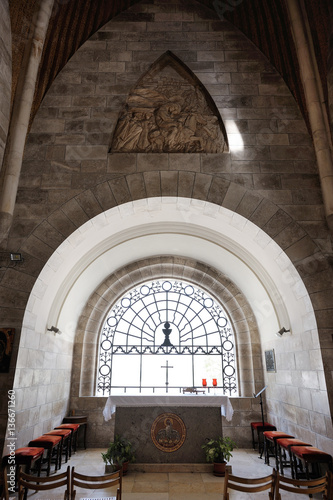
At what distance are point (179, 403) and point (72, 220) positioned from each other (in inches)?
141

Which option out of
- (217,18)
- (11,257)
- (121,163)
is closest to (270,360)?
(121,163)

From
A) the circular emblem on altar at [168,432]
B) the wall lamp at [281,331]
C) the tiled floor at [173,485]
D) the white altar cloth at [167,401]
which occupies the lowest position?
the tiled floor at [173,485]

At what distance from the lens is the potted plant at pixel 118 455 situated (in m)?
5.46

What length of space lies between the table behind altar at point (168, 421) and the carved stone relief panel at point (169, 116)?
4360 millimetres

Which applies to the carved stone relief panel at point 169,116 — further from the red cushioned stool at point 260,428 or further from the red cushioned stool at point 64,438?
the red cushioned stool at point 260,428

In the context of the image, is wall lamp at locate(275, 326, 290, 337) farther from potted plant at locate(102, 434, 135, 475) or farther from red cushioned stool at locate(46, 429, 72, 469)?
red cushioned stool at locate(46, 429, 72, 469)

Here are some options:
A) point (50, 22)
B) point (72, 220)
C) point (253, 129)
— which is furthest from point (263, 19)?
point (72, 220)

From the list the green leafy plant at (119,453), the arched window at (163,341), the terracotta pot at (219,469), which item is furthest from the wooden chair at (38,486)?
the arched window at (163,341)

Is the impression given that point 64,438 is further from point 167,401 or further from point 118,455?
point 167,401

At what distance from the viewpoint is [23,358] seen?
5.37 m

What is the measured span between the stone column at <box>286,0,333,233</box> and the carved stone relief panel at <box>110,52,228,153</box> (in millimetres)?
1531

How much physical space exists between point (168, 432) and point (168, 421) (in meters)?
0.17

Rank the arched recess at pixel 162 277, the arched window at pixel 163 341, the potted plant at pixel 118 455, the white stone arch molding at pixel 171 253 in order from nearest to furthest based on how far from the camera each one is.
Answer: the potted plant at pixel 118 455 < the white stone arch molding at pixel 171 253 < the arched recess at pixel 162 277 < the arched window at pixel 163 341

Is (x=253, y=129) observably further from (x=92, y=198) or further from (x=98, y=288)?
(x=98, y=288)
